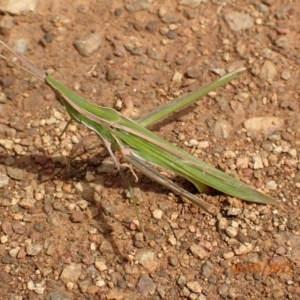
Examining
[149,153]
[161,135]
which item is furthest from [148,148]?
[161,135]

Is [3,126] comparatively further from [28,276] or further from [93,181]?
[28,276]

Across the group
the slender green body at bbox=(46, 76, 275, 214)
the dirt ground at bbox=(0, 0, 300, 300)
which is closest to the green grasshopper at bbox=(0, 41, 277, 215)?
the slender green body at bbox=(46, 76, 275, 214)

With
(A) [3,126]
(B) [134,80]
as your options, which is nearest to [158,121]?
(B) [134,80]

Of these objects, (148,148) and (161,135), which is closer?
(148,148)

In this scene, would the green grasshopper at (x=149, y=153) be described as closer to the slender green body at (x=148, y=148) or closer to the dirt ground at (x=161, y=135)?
the slender green body at (x=148, y=148)

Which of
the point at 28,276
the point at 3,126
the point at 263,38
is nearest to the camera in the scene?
the point at 28,276

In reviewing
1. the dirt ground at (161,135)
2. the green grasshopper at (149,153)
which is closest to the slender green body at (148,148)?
the green grasshopper at (149,153)

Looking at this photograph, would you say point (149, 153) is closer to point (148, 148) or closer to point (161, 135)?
point (148, 148)

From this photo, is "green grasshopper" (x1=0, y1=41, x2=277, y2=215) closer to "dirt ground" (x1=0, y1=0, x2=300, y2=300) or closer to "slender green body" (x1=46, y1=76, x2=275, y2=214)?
"slender green body" (x1=46, y1=76, x2=275, y2=214)
